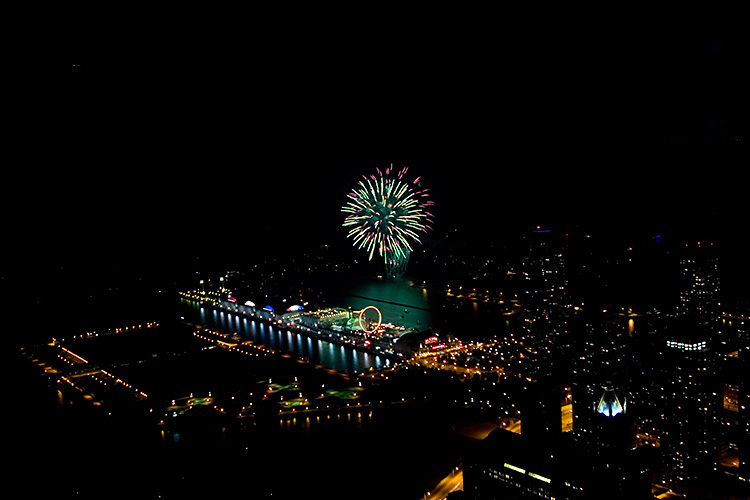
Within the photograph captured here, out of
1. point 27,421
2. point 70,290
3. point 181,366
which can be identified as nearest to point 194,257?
point 70,290

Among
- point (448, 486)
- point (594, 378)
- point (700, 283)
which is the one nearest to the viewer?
point (448, 486)

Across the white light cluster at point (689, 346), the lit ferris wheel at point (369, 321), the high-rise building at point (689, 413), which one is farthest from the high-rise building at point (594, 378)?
the lit ferris wheel at point (369, 321)

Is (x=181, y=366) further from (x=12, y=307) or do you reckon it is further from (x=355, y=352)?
(x=12, y=307)

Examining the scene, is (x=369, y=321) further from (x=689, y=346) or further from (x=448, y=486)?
(x=448, y=486)

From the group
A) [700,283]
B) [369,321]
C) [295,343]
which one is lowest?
[295,343]

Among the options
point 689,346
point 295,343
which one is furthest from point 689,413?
point 295,343

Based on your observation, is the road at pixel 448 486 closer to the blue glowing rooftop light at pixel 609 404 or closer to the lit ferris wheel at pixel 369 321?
the blue glowing rooftop light at pixel 609 404
